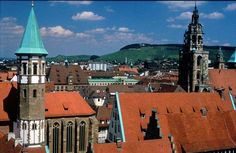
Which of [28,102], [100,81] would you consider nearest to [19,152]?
[28,102]

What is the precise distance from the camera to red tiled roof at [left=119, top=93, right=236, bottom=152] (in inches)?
2160

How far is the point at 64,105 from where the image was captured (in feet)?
217

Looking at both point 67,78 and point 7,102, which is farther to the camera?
point 67,78

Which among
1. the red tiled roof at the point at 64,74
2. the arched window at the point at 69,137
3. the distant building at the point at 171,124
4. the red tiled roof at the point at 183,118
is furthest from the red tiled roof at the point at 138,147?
the red tiled roof at the point at 64,74

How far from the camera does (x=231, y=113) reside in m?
59.9

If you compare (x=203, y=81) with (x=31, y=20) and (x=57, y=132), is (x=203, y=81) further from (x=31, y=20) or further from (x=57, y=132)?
(x=31, y=20)

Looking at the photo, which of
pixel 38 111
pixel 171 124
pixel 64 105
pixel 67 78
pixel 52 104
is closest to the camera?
pixel 171 124

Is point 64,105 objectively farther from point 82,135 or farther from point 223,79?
point 223,79

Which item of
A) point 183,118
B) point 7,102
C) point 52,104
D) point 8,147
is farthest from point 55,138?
point 183,118

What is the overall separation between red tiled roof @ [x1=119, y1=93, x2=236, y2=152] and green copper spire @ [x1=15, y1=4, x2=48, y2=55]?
15104 mm

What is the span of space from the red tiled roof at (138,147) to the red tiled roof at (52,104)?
20.2 metres

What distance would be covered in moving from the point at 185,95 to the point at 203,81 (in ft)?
72.3

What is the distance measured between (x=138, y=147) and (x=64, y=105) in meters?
22.6

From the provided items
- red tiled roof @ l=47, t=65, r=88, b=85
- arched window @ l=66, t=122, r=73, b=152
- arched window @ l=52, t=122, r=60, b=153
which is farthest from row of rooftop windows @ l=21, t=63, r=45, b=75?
red tiled roof @ l=47, t=65, r=88, b=85
